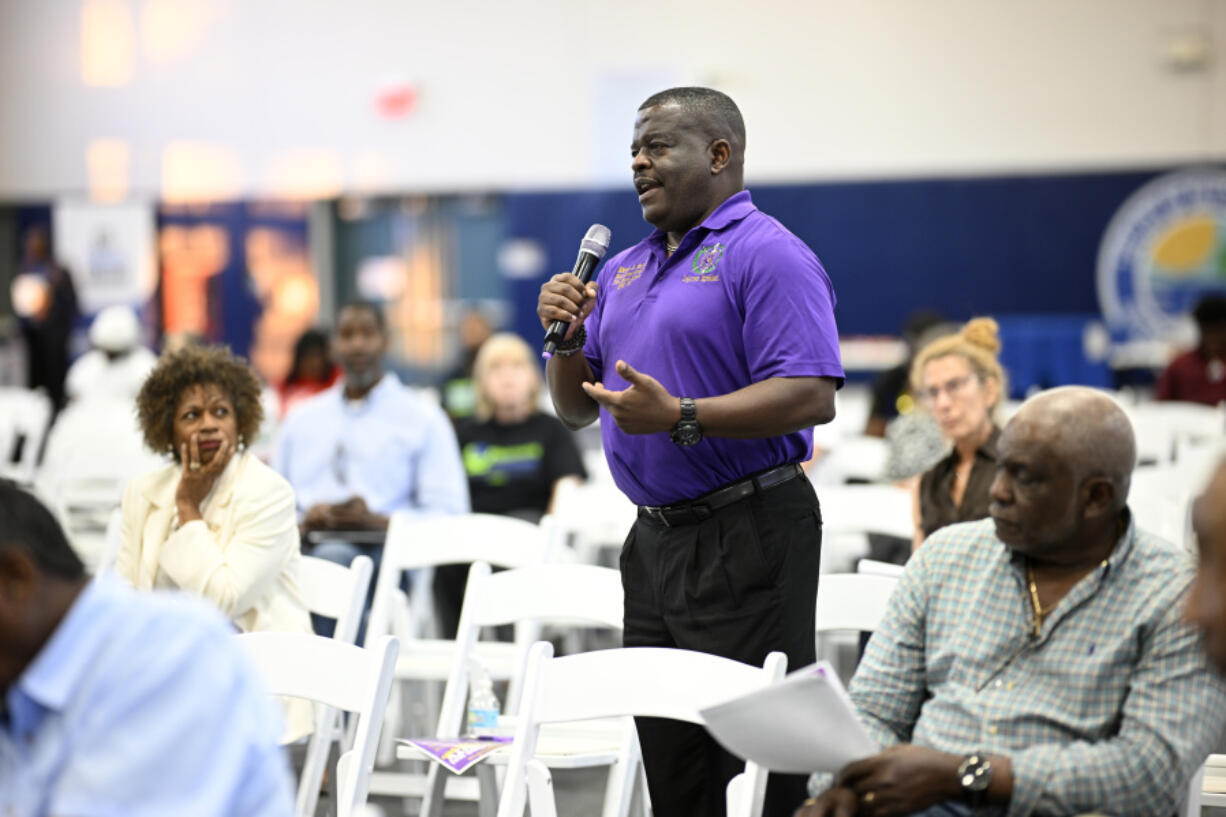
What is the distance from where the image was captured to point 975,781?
7.04 feet

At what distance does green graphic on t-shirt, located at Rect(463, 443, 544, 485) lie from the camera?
6234mm

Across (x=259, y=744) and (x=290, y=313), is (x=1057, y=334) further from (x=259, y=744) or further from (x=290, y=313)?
(x=259, y=744)

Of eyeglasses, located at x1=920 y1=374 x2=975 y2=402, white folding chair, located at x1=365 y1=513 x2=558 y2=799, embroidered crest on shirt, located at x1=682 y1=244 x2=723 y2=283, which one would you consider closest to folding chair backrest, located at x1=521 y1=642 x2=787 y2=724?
embroidered crest on shirt, located at x1=682 y1=244 x2=723 y2=283

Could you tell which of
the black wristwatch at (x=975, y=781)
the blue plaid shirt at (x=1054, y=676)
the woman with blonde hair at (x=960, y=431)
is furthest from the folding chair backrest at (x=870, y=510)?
the black wristwatch at (x=975, y=781)

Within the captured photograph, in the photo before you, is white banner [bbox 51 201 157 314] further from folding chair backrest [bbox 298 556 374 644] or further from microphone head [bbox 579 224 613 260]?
microphone head [bbox 579 224 613 260]

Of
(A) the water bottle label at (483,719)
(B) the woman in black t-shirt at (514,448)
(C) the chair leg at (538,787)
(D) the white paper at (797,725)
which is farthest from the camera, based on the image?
(B) the woman in black t-shirt at (514,448)

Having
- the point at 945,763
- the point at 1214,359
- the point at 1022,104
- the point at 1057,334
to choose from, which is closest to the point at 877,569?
the point at 945,763

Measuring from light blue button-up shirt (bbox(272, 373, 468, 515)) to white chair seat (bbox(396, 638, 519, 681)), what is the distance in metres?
0.89

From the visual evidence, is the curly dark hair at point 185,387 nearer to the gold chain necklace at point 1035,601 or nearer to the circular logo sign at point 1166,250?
the gold chain necklace at point 1035,601

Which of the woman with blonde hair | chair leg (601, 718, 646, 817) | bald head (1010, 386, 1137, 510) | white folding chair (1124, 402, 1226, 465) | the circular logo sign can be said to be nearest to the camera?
bald head (1010, 386, 1137, 510)

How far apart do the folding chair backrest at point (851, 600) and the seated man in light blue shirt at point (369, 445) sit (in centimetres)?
249

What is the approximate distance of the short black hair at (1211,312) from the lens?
7.95 meters

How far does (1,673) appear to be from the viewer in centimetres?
160

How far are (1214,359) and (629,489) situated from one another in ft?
20.6
